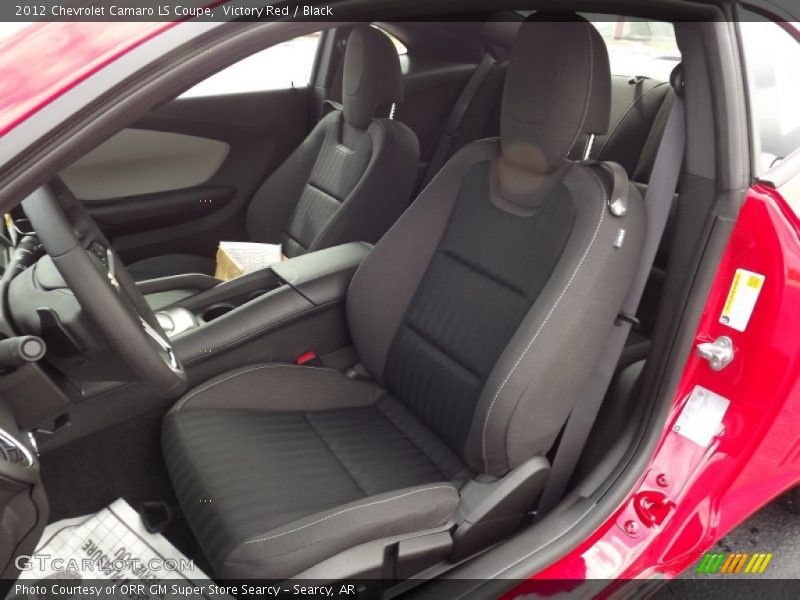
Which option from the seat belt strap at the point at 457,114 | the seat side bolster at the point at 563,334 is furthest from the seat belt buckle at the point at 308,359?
the seat belt strap at the point at 457,114

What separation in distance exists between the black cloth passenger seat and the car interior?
0.70ft

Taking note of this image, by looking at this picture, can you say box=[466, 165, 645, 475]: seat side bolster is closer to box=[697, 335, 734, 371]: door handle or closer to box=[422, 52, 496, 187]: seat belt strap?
box=[697, 335, 734, 371]: door handle

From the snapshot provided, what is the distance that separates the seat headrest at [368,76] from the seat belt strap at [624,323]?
1.11 metres

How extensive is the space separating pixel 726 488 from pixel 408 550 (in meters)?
0.60

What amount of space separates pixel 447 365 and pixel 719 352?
53 cm

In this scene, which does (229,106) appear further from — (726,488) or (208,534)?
(726,488)

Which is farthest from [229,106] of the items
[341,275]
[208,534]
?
[208,534]

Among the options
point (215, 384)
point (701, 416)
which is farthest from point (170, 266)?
point (701, 416)

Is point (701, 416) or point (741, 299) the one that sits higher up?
point (741, 299)

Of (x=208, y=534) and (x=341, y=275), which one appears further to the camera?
(x=341, y=275)

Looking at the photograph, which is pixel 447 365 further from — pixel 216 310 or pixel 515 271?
pixel 216 310

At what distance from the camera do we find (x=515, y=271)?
4.83 ft

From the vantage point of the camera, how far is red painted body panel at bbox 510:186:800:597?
1.26m

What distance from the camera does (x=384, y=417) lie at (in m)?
1.73
